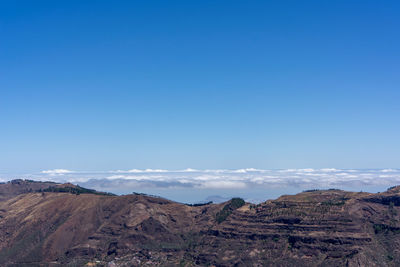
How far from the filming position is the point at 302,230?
168 metres

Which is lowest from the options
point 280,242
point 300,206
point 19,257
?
point 19,257

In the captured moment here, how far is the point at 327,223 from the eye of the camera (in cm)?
16562

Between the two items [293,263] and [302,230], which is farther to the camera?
[302,230]

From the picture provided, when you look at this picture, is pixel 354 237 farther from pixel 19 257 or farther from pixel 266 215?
pixel 19 257

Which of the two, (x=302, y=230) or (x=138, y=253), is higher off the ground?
(x=302, y=230)

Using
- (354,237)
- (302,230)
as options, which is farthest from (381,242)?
(302,230)

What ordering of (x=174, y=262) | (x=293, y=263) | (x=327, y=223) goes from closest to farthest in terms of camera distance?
→ (x=293, y=263) → (x=327, y=223) → (x=174, y=262)

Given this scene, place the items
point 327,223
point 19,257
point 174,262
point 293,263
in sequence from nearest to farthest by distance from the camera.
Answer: point 293,263 < point 327,223 < point 174,262 < point 19,257

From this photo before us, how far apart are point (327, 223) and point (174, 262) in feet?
241

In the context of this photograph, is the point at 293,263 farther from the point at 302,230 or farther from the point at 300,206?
the point at 300,206

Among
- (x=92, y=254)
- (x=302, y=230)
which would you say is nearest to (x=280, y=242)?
(x=302, y=230)

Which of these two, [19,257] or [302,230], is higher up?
[302,230]

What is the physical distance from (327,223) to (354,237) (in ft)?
44.2

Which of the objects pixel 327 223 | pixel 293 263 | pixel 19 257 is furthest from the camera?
pixel 19 257
